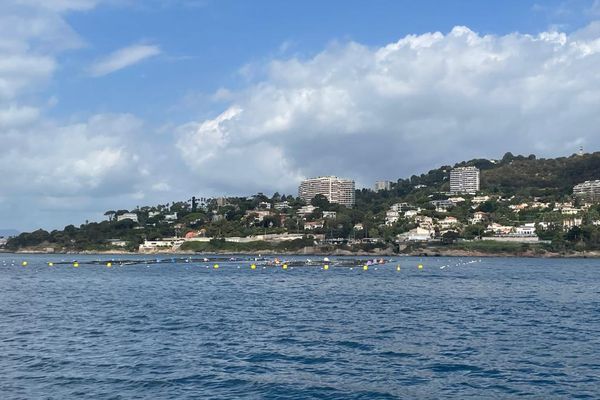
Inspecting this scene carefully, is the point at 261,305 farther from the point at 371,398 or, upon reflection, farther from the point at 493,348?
the point at 371,398

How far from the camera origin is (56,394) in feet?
86.7

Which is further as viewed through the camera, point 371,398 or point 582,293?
point 582,293

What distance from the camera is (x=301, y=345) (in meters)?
36.7

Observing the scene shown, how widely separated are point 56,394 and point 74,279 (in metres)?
71.7

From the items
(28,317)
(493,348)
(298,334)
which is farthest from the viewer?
(28,317)

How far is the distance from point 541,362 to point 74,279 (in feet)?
246

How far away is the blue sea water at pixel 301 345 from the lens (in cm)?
2752

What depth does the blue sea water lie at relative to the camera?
90.3 feet

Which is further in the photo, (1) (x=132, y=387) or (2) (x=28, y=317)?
(2) (x=28, y=317)

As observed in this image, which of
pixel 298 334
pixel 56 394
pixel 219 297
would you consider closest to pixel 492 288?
pixel 219 297

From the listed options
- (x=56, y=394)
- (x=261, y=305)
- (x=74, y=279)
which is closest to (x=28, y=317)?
(x=261, y=305)

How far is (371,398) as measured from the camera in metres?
25.8

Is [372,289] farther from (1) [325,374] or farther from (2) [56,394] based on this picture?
(2) [56,394]

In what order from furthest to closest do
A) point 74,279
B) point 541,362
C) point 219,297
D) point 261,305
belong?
point 74,279 < point 219,297 < point 261,305 < point 541,362
